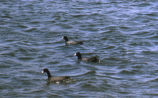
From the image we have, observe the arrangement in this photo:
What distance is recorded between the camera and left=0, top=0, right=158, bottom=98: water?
1388 centimetres

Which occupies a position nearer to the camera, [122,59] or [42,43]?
[122,59]

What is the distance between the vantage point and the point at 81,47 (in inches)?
752

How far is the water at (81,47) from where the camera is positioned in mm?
13882

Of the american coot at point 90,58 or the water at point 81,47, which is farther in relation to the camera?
the american coot at point 90,58

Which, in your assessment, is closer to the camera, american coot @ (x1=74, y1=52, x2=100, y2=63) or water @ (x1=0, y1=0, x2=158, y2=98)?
water @ (x1=0, y1=0, x2=158, y2=98)

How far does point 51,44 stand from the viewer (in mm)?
19562

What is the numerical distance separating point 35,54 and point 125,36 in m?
5.38

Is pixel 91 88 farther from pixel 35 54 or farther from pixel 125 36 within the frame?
pixel 125 36

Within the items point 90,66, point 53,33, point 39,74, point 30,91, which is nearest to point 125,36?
point 53,33

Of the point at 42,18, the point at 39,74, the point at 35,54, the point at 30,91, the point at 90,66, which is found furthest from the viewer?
the point at 42,18

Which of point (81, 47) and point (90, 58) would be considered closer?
point (90, 58)

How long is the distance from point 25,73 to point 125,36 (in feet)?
24.2

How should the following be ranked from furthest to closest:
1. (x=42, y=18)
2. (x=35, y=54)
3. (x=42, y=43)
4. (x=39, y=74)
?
1. (x=42, y=18)
2. (x=42, y=43)
3. (x=35, y=54)
4. (x=39, y=74)

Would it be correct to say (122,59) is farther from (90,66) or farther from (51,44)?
(51,44)
